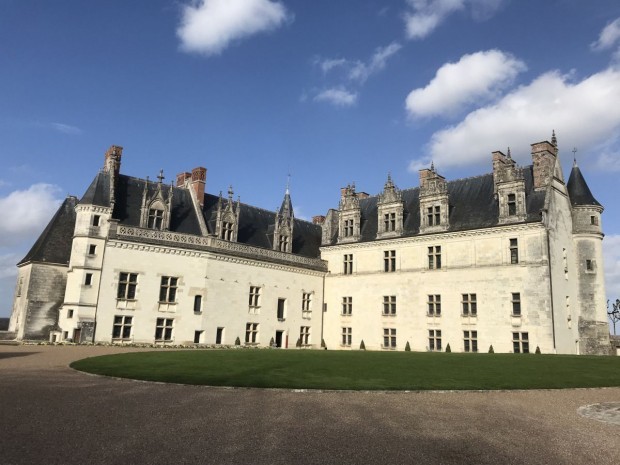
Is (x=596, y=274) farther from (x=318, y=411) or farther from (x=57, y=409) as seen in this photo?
(x=57, y=409)

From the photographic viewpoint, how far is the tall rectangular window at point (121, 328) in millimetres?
26828

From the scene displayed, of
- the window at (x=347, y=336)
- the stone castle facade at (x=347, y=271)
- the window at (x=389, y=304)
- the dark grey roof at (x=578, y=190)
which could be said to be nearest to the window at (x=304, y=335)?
the stone castle facade at (x=347, y=271)

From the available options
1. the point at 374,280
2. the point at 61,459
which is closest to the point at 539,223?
the point at 374,280

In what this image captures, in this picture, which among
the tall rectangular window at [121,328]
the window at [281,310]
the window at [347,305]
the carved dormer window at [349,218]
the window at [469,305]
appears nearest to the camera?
the tall rectangular window at [121,328]

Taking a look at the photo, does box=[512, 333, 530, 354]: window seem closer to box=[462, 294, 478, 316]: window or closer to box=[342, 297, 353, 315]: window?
box=[462, 294, 478, 316]: window

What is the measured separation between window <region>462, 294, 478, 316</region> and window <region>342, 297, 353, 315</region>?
357 inches

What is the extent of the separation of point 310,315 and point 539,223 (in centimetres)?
1769

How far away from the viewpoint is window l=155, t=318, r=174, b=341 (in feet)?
92.2

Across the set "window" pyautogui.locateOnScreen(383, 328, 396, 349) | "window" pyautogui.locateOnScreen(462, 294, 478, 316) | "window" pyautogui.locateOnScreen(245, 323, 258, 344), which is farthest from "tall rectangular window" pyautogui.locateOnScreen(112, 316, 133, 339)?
"window" pyautogui.locateOnScreen(462, 294, 478, 316)

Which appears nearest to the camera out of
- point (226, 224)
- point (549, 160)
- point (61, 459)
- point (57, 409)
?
point (61, 459)

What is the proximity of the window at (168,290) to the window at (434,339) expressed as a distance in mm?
17004

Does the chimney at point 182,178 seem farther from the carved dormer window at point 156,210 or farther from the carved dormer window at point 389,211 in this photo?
the carved dormer window at point 389,211

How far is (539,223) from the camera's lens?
2769 centimetres

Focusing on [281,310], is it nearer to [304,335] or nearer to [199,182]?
[304,335]
